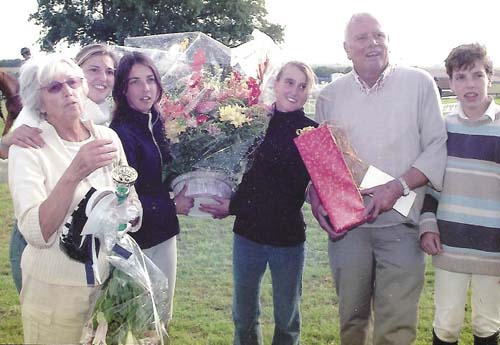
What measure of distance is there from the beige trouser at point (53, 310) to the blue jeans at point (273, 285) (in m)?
1.12

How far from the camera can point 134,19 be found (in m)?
24.5

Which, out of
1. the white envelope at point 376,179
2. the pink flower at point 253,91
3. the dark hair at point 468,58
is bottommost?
the white envelope at point 376,179

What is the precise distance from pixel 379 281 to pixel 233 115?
129 cm

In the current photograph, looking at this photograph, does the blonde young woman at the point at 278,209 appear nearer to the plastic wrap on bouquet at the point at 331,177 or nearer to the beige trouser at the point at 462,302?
the plastic wrap on bouquet at the point at 331,177

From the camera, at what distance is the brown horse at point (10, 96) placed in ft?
13.3

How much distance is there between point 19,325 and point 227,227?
342cm

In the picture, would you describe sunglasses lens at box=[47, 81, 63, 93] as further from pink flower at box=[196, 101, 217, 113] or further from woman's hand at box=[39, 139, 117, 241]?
pink flower at box=[196, 101, 217, 113]

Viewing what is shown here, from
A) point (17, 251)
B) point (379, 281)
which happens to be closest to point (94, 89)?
point (17, 251)

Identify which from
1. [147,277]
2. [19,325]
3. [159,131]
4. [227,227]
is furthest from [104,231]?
[227,227]

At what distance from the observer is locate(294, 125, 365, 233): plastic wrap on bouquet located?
10.2 feet

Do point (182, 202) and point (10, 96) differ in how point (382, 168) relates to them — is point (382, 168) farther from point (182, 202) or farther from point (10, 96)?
point (10, 96)

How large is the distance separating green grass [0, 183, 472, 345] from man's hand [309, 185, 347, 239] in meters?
1.08

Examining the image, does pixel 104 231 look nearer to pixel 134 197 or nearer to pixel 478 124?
pixel 134 197

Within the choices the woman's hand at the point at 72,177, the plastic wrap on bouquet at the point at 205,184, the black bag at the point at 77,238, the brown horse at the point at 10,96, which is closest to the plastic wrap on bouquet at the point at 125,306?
the black bag at the point at 77,238
